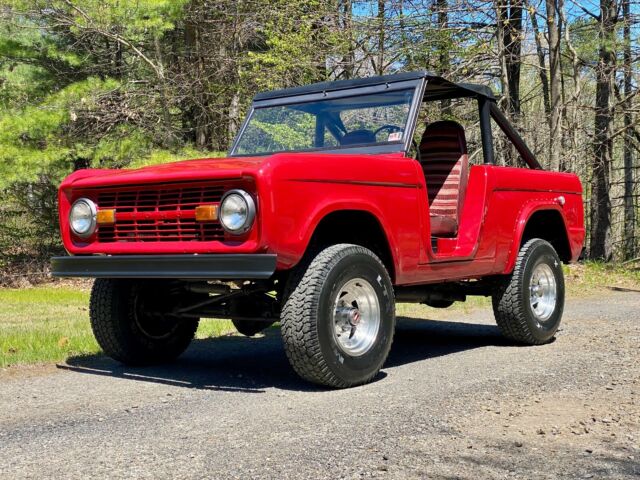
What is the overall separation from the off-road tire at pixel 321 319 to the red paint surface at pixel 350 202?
0.73 ft

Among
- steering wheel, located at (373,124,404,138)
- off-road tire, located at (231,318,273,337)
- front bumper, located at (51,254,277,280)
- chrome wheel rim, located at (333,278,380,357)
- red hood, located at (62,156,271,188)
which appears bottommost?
off-road tire, located at (231,318,273,337)

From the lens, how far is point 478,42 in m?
16.0

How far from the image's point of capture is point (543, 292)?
25.1ft

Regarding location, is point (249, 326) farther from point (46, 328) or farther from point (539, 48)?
point (539, 48)

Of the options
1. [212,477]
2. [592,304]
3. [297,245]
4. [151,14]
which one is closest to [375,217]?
[297,245]

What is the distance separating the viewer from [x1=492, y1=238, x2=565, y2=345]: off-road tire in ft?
23.4

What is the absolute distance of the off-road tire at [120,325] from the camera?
6043 millimetres

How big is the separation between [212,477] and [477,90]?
4885 millimetres

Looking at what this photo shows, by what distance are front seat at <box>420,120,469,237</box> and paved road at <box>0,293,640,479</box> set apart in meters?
1.14

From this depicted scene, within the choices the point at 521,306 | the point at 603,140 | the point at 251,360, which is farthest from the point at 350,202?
the point at 603,140

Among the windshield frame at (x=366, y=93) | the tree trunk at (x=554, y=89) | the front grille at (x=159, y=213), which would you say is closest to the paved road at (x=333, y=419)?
the front grille at (x=159, y=213)

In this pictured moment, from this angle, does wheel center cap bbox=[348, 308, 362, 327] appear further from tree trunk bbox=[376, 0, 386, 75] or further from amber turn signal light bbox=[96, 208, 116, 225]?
tree trunk bbox=[376, 0, 386, 75]

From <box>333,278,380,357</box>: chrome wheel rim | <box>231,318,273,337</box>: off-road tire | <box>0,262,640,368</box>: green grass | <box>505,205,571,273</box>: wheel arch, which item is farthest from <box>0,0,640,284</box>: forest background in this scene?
A: <box>333,278,380,357</box>: chrome wheel rim

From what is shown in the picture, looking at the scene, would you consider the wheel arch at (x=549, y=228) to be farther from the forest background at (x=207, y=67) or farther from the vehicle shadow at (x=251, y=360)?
the forest background at (x=207, y=67)
